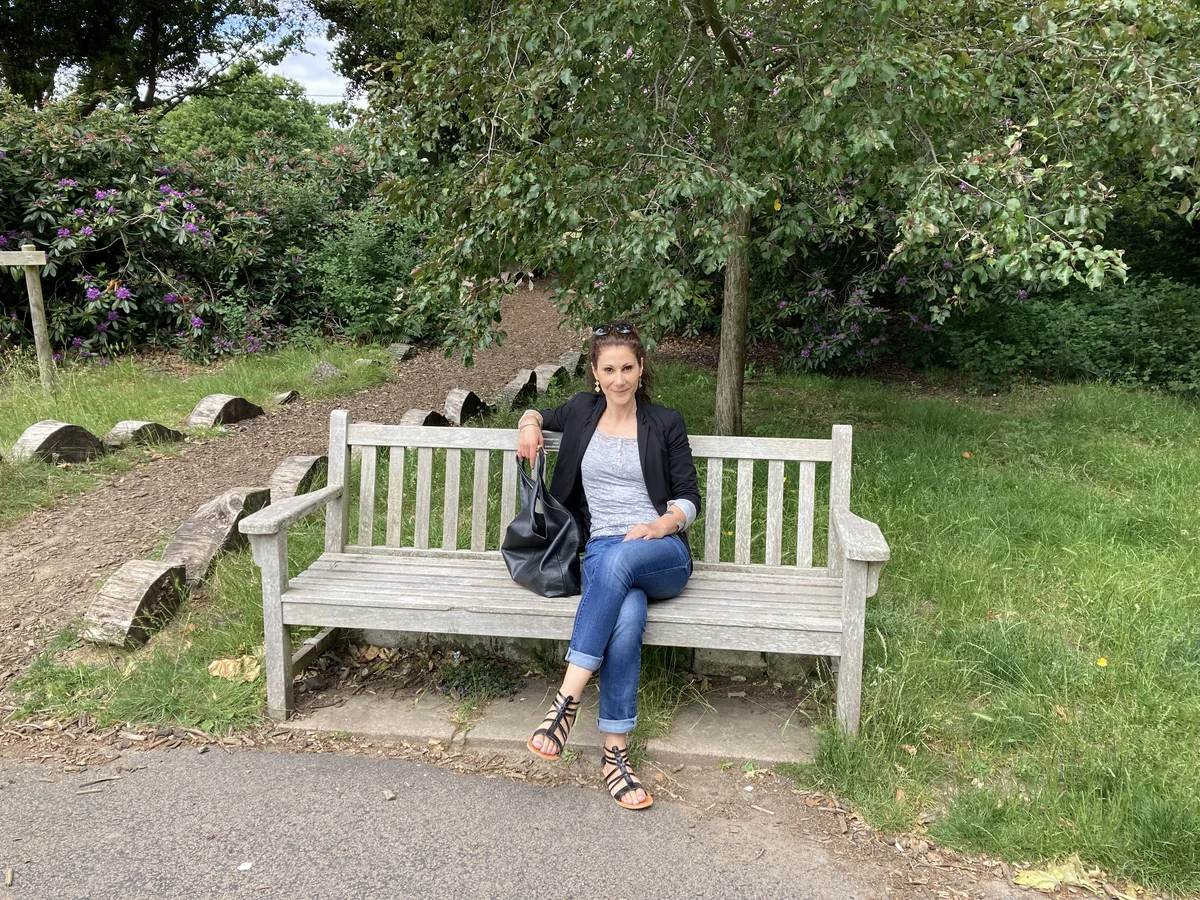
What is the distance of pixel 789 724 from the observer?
10.1ft

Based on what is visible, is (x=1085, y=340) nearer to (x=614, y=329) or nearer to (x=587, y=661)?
(x=614, y=329)

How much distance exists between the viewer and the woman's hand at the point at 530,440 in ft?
10.6

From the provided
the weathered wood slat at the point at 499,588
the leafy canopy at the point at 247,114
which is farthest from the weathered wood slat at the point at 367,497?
the leafy canopy at the point at 247,114

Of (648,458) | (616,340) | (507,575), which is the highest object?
(616,340)

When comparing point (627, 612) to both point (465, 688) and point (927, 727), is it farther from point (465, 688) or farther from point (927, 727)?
point (927, 727)

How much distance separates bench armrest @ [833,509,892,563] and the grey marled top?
678 mm

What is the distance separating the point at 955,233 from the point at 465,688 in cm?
290

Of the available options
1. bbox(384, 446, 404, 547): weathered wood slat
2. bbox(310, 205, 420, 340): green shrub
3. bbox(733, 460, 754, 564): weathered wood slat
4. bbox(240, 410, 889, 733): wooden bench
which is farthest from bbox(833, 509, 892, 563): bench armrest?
bbox(310, 205, 420, 340): green shrub

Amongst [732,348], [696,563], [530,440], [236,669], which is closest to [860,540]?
[696,563]

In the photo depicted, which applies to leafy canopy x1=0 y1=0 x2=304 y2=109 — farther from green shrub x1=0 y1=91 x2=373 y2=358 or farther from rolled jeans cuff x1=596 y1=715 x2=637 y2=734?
rolled jeans cuff x1=596 y1=715 x2=637 y2=734

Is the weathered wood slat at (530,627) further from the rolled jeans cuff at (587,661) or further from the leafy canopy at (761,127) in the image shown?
the leafy canopy at (761,127)

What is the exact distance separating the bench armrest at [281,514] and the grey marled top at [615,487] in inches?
41.0

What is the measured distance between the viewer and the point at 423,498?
3.53 meters

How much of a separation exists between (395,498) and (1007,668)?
96.9 inches
